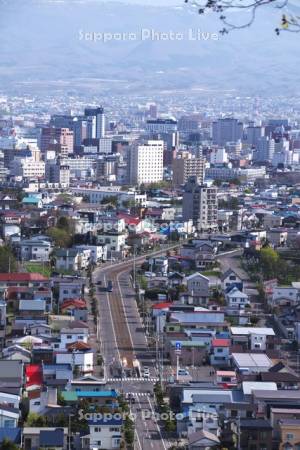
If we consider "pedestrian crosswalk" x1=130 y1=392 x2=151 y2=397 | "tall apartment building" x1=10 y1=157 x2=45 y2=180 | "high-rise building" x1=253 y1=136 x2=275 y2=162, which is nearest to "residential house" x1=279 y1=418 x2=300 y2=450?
"pedestrian crosswalk" x1=130 y1=392 x2=151 y2=397

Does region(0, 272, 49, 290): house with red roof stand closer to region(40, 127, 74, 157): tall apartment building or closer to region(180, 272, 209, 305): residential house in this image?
region(180, 272, 209, 305): residential house

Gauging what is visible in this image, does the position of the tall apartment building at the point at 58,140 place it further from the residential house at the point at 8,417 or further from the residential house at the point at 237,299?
the residential house at the point at 8,417

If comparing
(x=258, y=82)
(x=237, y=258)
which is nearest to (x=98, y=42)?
(x=258, y=82)

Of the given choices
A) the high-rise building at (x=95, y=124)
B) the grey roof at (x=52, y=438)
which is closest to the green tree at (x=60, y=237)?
the grey roof at (x=52, y=438)

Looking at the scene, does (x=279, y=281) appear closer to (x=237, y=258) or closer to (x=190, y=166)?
(x=237, y=258)

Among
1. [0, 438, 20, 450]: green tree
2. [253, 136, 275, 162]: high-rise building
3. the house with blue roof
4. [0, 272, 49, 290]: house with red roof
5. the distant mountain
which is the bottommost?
[253, 136, 275, 162]: high-rise building

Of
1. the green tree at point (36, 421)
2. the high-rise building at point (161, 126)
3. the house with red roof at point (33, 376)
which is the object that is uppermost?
the green tree at point (36, 421)

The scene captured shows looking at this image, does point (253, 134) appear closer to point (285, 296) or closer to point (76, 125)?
point (76, 125)
